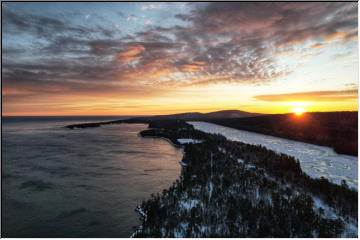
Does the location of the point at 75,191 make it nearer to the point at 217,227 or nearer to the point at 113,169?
the point at 113,169

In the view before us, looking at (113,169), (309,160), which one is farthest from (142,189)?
(309,160)

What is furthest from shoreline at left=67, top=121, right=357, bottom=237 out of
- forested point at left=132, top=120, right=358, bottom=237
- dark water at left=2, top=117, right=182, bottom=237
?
dark water at left=2, top=117, right=182, bottom=237

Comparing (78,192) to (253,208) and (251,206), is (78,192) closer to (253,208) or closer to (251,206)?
(251,206)

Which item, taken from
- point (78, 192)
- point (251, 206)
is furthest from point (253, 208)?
point (78, 192)

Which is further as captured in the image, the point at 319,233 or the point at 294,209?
the point at 294,209

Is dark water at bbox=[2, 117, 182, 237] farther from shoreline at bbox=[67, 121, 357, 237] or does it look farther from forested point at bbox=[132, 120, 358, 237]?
forested point at bbox=[132, 120, 358, 237]

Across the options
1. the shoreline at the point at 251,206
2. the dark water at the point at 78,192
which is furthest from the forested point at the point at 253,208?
the dark water at the point at 78,192

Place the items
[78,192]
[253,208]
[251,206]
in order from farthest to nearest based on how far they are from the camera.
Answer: [78,192] < [251,206] < [253,208]

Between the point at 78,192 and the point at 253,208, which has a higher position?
the point at 253,208

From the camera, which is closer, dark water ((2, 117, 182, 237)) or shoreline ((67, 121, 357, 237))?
shoreline ((67, 121, 357, 237))

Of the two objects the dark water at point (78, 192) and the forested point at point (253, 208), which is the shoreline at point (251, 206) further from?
the dark water at point (78, 192)

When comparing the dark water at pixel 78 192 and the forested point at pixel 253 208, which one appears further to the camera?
the dark water at pixel 78 192
